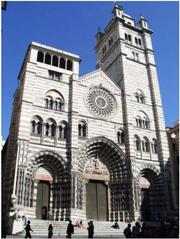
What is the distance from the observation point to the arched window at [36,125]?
2178 centimetres

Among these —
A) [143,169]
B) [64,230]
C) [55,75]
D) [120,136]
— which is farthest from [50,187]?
[55,75]

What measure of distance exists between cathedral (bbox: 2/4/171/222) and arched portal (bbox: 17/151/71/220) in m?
0.07

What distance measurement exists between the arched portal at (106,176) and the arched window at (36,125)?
4.01m

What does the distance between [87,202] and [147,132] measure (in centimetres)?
968

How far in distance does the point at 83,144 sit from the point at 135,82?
1069 cm

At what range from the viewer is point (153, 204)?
24156 mm

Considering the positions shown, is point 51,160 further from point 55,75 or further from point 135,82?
point 135,82

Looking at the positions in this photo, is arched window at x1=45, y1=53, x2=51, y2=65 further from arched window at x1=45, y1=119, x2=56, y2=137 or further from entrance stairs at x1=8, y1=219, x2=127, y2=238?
entrance stairs at x1=8, y1=219, x2=127, y2=238

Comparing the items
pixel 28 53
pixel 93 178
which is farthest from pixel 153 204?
pixel 28 53

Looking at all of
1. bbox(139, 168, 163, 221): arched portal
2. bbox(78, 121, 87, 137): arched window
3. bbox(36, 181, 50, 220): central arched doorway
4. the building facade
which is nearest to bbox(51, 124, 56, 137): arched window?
bbox(78, 121, 87, 137): arched window

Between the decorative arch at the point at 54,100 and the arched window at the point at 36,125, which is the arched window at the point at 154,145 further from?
the arched window at the point at 36,125

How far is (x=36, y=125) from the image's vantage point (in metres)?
22.1

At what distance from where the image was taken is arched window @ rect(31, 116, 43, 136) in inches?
858

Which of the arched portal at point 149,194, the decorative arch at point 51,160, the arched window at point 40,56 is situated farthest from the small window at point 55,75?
the arched portal at point 149,194
